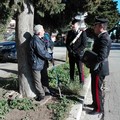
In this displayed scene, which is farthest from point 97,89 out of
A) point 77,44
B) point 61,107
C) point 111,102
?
point 77,44

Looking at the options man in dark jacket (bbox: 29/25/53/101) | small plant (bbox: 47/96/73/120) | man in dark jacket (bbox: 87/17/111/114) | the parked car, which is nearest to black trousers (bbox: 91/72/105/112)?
man in dark jacket (bbox: 87/17/111/114)

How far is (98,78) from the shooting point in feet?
21.0

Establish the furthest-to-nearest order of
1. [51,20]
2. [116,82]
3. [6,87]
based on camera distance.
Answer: [51,20]
[116,82]
[6,87]

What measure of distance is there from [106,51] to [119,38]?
97920 mm

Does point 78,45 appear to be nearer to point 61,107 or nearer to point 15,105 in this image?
point 61,107

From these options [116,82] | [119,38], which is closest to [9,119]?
[116,82]

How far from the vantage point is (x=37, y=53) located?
6680 mm

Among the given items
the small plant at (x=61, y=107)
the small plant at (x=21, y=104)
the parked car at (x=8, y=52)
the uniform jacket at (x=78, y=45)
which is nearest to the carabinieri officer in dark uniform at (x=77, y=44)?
the uniform jacket at (x=78, y=45)

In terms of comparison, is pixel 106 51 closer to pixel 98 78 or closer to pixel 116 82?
pixel 98 78

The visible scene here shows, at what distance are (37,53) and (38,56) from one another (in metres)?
0.09

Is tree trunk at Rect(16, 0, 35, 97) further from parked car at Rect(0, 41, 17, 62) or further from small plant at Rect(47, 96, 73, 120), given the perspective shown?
parked car at Rect(0, 41, 17, 62)

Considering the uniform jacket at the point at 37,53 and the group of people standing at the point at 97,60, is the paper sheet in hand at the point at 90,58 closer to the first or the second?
the group of people standing at the point at 97,60

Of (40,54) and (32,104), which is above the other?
(40,54)

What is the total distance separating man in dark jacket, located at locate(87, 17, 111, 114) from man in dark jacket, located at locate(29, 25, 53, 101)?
1.07 metres
